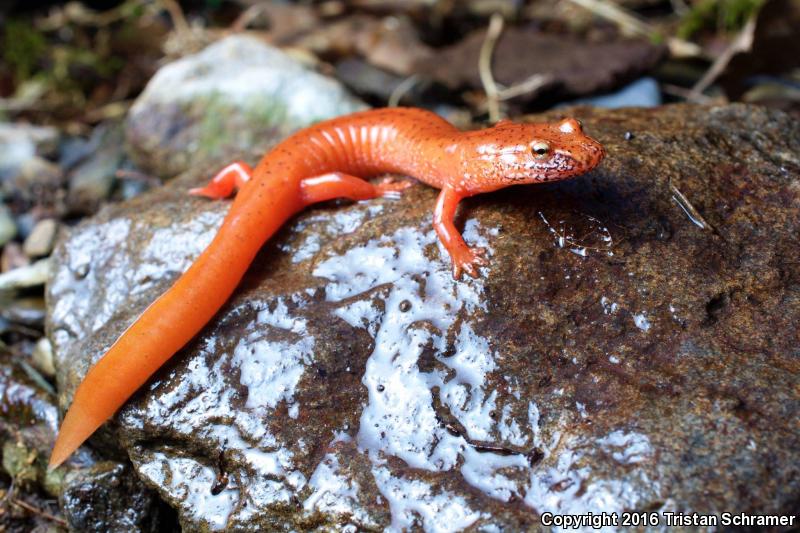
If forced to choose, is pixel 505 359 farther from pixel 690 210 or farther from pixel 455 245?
pixel 690 210

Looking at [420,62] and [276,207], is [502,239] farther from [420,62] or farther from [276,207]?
[420,62]

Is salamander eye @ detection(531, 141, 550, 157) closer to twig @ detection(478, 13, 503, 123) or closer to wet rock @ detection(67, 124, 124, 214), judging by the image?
twig @ detection(478, 13, 503, 123)

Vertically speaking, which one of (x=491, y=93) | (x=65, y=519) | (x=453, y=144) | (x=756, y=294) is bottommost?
(x=65, y=519)

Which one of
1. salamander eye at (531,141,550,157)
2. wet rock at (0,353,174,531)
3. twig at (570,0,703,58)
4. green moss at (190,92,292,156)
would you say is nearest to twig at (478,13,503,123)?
twig at (570,0,703,58)

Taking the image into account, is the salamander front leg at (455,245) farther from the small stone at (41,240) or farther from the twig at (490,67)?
the small stone at (41,240)

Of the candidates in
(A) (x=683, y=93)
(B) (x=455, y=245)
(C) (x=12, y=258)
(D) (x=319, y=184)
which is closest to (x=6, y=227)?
(C) (x=12, y=258)

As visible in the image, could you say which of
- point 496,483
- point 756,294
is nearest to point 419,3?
point 756,294
